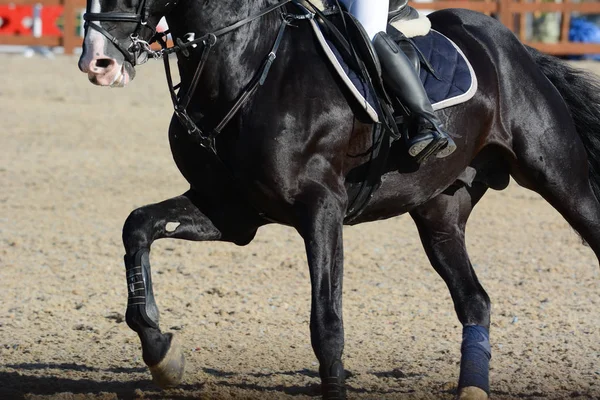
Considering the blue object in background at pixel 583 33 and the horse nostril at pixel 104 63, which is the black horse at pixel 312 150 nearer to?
the horse nostril at pixel 104 63

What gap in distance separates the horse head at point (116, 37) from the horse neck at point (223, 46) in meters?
0.19

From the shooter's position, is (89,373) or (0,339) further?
(0,339)

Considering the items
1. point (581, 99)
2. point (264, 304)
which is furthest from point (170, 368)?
point (581, 99)

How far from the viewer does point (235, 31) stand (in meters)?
4.24

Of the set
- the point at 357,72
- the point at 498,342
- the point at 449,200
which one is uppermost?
the point at 357,72

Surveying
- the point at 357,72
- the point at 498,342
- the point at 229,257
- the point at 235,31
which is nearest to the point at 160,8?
the point at 235,31

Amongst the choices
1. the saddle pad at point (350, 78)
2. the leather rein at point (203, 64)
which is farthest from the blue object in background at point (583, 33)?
the leather rein at point (203, 64)

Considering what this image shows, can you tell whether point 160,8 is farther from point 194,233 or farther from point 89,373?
point 89,373

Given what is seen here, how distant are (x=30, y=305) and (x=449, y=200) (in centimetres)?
278

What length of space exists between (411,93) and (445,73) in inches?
17.1

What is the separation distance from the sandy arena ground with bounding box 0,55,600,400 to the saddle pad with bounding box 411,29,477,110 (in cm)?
147

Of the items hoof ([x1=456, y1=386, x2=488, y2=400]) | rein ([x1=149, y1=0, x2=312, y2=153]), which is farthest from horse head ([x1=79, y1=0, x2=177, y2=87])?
hoof ([x1=456, y1=386, x2=488, y2=400])

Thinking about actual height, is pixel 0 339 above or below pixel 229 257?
Answer: above

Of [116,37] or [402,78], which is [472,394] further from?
[116,37]
